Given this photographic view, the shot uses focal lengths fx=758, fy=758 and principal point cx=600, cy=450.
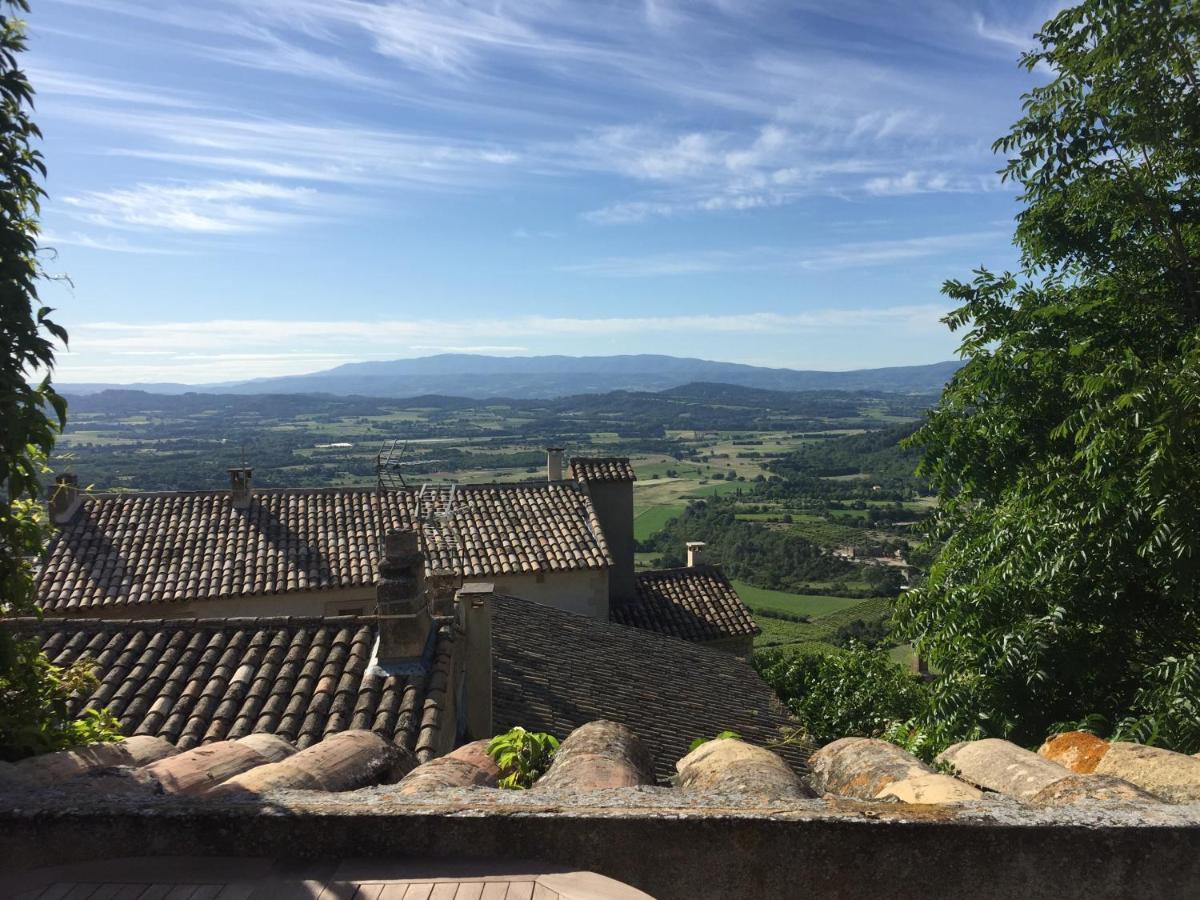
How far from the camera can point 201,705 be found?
262 inches

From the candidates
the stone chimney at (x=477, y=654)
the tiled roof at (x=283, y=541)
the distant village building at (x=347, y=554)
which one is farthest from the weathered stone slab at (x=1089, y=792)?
the tiled roof at (x=283, y=541)

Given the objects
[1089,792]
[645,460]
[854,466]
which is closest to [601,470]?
[1089,792]

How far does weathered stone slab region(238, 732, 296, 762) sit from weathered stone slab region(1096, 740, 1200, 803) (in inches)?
143

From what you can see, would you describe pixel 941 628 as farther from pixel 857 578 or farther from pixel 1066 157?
pixel 857 578

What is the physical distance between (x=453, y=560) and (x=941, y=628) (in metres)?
12.0

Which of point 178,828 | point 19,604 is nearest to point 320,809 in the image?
point 178,828

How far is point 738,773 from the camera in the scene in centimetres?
290

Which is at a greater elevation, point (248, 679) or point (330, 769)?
point (330, 769)

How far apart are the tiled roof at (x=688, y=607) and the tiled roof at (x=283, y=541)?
2.06 metres

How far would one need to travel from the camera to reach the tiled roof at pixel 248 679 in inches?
252

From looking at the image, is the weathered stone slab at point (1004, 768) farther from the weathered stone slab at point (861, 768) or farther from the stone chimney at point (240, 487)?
the stone chimney at point (240, 487)

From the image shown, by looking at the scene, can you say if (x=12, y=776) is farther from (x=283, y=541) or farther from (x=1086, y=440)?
(x=283, y=541)

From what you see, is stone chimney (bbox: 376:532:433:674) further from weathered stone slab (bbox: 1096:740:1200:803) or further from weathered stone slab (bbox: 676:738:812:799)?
weathered stone slab (bbox: 1096:740:1200:803)

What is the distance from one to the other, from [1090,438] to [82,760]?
24.9ft
